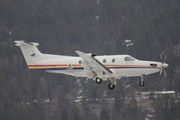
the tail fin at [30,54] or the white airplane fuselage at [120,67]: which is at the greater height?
the tail fin at [30,54]

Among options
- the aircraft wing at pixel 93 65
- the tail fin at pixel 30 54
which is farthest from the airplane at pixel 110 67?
the tail fin at pixel 30 54

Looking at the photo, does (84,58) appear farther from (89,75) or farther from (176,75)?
(176,75)

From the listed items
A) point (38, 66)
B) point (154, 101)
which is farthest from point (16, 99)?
point (38, 66)

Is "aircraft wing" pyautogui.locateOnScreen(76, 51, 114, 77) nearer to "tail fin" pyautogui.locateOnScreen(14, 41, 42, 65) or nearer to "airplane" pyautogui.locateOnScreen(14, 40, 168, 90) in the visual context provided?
"airplane" pyautogui.locateOnScreen(14, 40, 168, 90)

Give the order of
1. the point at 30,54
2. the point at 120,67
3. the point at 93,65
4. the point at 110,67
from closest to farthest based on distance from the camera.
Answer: the point at 93,65 → the point at 120,67 → the point at 110,67 → the point at 30,54

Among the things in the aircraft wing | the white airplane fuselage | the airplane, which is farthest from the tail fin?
the aircraft wing

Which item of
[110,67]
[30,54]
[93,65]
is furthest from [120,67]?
[30,54]

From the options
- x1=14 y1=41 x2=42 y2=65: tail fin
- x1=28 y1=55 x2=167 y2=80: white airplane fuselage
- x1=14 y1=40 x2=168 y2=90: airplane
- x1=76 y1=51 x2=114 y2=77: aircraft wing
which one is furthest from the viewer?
x1=14 y1=41 x2=42 y2=65: tail fin

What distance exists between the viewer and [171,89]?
174 m

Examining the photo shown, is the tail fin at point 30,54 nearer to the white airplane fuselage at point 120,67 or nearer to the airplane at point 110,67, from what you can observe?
the airplane at point 110,67

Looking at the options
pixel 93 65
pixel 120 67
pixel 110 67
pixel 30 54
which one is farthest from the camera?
pixel 30 54

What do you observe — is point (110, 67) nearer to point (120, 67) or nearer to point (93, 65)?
point (120, 67)

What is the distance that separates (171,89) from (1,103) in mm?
44049

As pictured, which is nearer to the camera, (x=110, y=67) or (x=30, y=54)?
(x=110, y=67)
